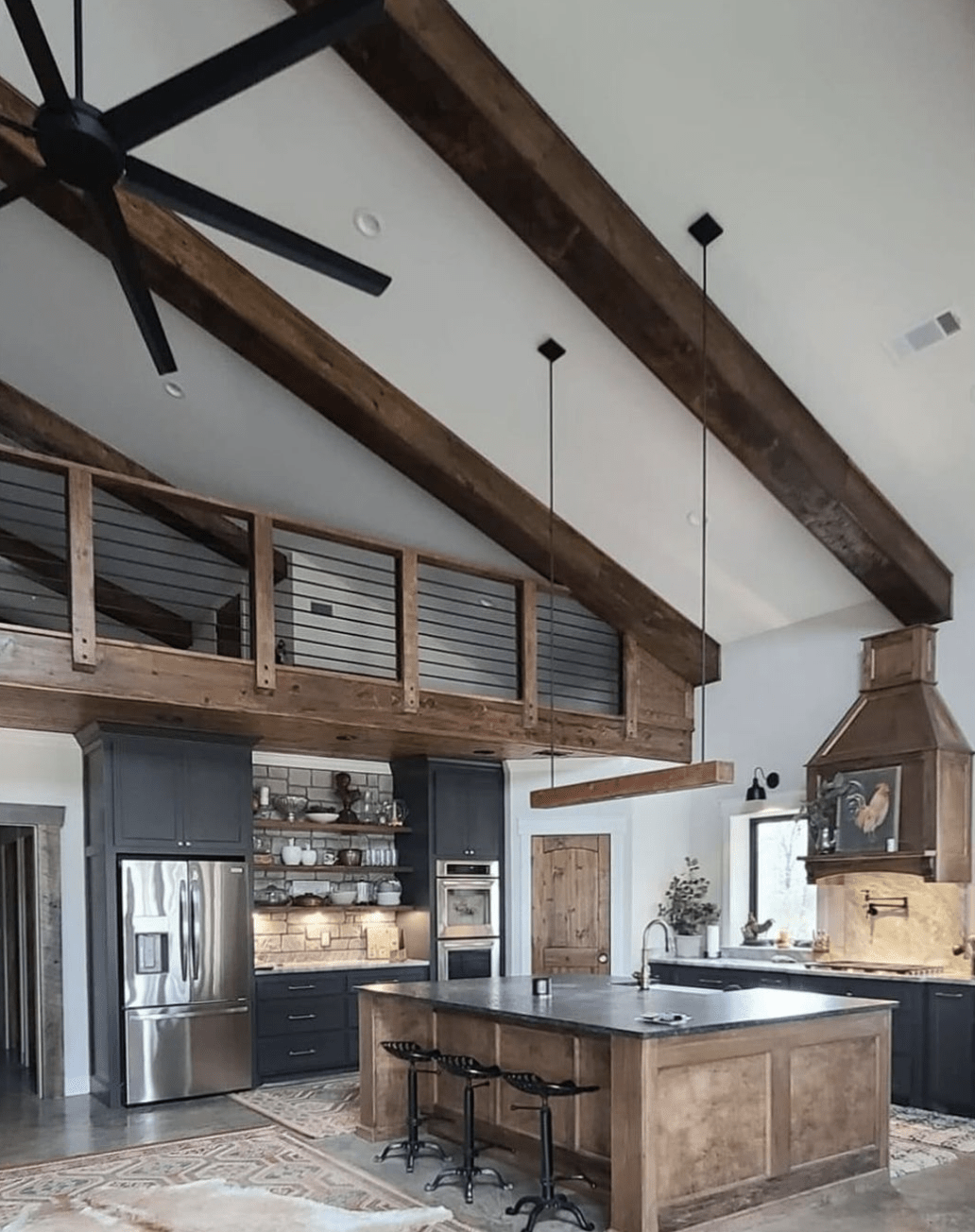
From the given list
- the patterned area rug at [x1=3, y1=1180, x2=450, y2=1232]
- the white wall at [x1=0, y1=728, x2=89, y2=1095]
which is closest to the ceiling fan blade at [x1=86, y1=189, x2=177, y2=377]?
the patterned area rug at [x1=3, y1=1180, x2=450, y2=1232]

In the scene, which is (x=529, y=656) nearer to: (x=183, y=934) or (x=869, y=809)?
(x=869, y=809)

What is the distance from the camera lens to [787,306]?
573 cm

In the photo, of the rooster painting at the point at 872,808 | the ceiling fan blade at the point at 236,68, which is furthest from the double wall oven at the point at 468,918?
the ceiling fan blade at the point at 236,68

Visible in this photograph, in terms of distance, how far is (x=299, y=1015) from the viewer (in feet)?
26.7

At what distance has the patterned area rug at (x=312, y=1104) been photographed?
654 cm

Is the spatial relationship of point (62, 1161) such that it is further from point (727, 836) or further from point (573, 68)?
point (573, 68)

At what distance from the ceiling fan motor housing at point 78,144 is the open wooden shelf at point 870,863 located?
20.3 feet

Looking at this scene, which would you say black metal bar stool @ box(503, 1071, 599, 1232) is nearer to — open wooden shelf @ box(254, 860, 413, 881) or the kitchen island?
the kitchen island

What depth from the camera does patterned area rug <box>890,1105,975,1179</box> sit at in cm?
561

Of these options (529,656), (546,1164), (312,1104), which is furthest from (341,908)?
(546,1164)

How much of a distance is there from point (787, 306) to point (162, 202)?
3.45m

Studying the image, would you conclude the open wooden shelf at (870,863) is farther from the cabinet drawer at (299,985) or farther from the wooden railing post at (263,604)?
the wooden railing post at (263,604)

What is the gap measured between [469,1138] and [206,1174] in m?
1.43

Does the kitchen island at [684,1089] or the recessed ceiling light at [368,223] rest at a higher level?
the recessed ceiling light at [368,223]
